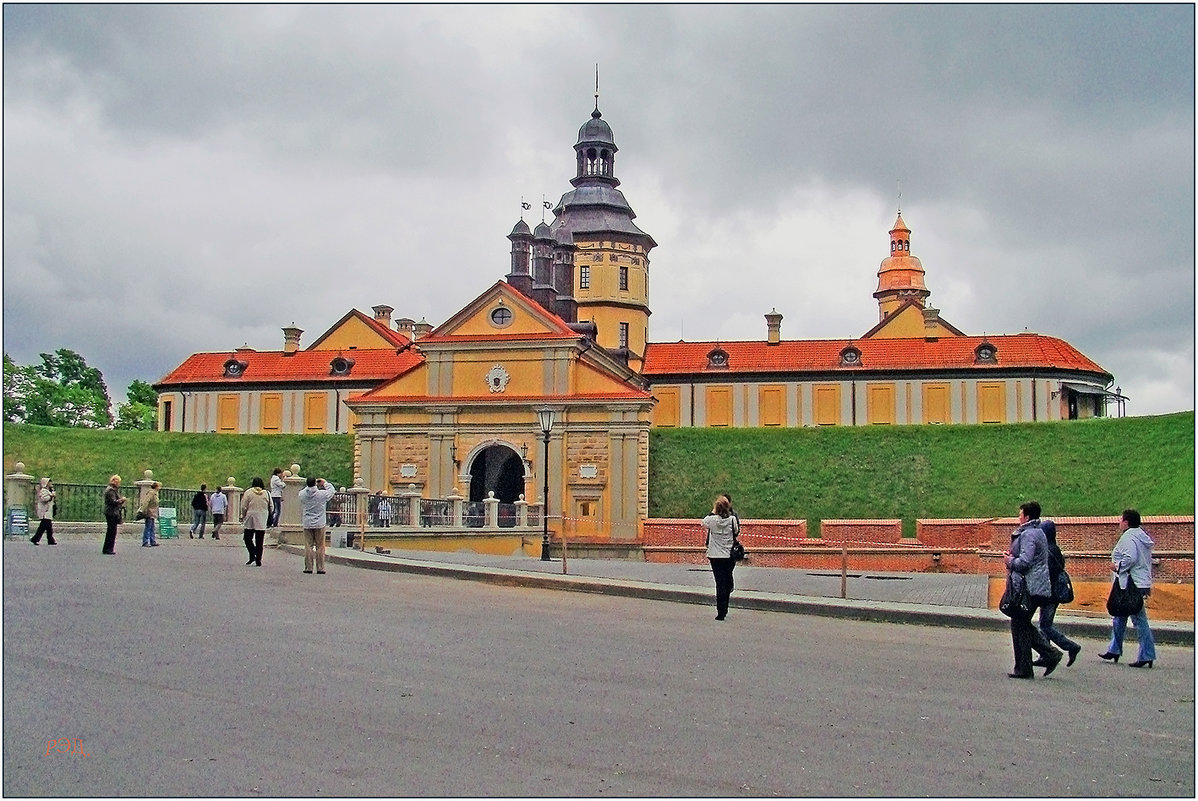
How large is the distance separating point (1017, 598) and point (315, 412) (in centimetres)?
5624

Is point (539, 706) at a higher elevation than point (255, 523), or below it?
below

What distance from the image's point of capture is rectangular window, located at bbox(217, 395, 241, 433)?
217 feet

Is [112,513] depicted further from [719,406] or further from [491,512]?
[719,406]

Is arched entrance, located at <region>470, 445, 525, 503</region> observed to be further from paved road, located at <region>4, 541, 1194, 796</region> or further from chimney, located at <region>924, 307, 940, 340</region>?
paved road, located at <region>4, 541, 1194, 796</region>

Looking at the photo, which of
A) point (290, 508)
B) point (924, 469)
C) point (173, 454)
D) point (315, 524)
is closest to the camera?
point (315, 524)

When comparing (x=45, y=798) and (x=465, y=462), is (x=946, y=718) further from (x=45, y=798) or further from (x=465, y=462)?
(x=465, y=462)

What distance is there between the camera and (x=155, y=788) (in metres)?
7.69

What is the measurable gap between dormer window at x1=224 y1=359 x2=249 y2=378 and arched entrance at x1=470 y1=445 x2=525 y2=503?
20.8m

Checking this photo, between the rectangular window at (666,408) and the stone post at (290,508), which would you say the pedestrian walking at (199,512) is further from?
the rectangular window at (666,408)

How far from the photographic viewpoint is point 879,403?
201 ft

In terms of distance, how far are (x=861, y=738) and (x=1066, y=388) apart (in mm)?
55818

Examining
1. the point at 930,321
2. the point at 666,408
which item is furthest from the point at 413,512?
the point at 930,321

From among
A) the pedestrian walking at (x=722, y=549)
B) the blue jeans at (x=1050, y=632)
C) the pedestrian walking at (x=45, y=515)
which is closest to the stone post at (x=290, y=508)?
the pedestrian walking at (x=45, y=515)

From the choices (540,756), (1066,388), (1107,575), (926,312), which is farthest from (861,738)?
(926,312)
